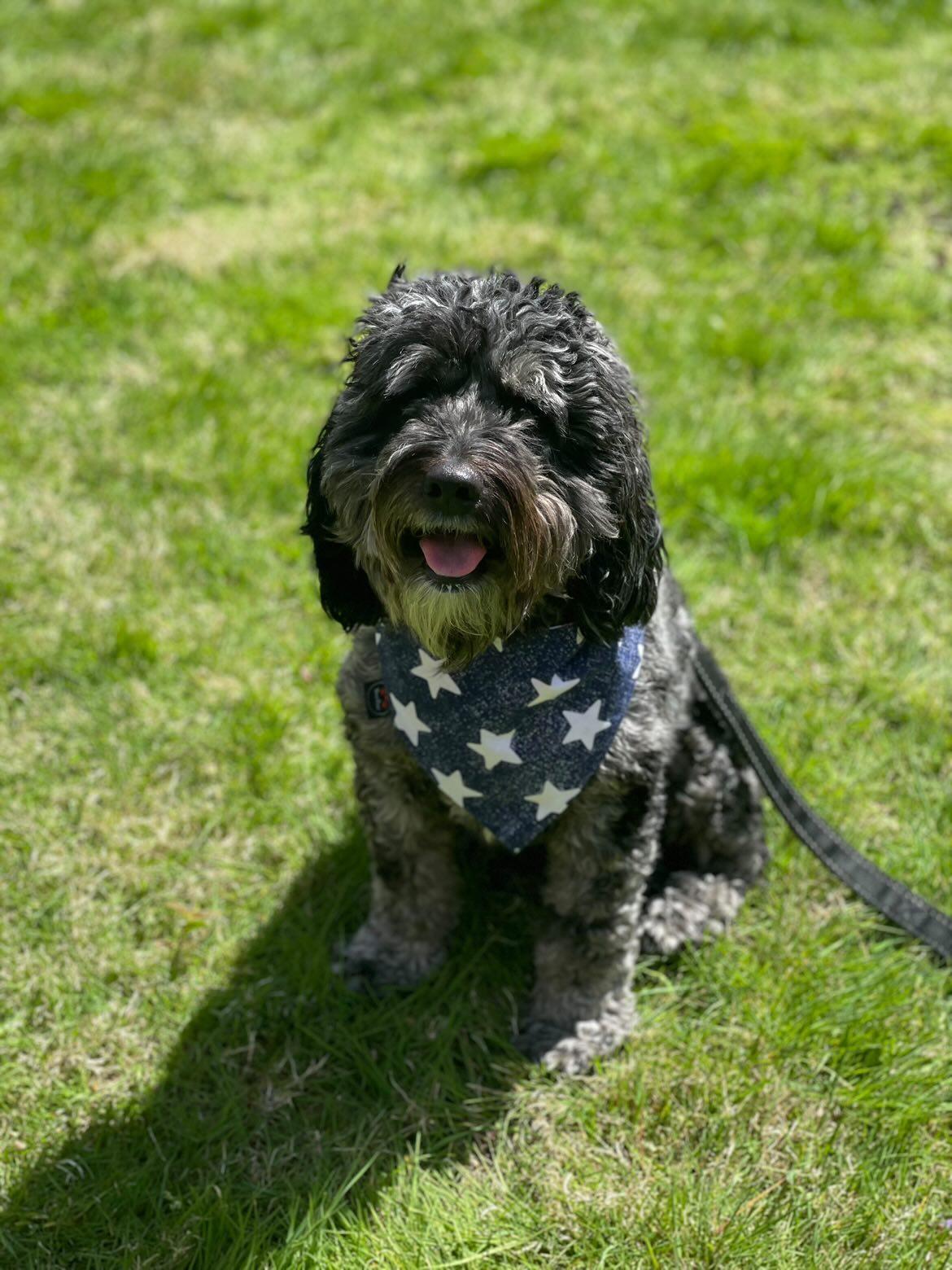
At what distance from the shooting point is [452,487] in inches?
107

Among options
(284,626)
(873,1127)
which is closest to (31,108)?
(284,626)

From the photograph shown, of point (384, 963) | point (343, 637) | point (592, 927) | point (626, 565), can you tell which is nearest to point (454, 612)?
point (626, 565)

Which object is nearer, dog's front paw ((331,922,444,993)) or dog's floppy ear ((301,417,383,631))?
dog's floppy ear ((301,417,383,631))

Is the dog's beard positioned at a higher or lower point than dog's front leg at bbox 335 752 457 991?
higher

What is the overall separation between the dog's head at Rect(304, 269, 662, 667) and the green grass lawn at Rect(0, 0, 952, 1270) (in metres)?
1.49

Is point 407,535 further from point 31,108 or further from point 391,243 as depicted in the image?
point 31,108

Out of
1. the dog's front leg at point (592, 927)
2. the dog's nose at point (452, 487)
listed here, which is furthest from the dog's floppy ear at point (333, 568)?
the dog's front leg at point (592, 927)

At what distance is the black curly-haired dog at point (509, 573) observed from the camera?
2836 mm

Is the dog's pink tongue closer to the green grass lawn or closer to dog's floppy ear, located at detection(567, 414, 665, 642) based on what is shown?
dog's floppy ear, located at detection(567, 414, 665, 642)

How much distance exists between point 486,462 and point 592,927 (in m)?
1.60

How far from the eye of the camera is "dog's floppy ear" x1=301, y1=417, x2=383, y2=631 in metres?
3.13

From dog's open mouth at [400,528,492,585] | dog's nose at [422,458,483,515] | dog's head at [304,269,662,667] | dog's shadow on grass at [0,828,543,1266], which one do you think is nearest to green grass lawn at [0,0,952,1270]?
dog's shadow on grass at [0,828,543,1266]

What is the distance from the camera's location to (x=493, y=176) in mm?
7945

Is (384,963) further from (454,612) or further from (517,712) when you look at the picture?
(454,612)
